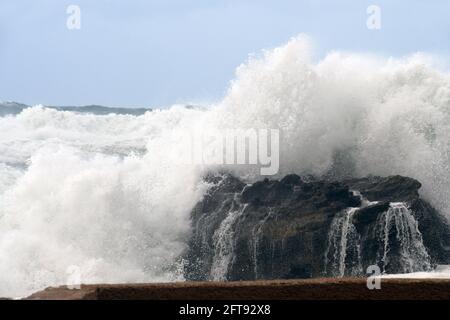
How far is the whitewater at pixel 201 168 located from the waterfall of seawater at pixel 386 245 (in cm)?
388

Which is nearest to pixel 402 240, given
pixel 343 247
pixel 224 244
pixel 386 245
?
pixel 386 245

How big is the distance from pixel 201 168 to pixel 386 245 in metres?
8.26

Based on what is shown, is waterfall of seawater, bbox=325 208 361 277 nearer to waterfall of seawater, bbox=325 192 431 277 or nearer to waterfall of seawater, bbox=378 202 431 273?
waterfall of seawater, bbox=325 192 431 277

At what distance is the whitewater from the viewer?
28.1 meters

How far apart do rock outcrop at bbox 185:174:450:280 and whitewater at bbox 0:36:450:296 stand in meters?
1.47

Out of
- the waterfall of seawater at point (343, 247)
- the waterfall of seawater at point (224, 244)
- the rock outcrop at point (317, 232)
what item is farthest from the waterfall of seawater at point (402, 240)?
the waterfall of seawater at point (224, 244)

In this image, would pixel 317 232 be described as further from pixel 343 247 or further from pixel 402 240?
pixel 402 240

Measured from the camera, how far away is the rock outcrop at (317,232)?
2477 cm

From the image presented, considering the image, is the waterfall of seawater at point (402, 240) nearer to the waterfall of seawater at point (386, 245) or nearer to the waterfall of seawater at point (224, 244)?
the waterfall of seawater at point (386, 245)

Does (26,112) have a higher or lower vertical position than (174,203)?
higher
